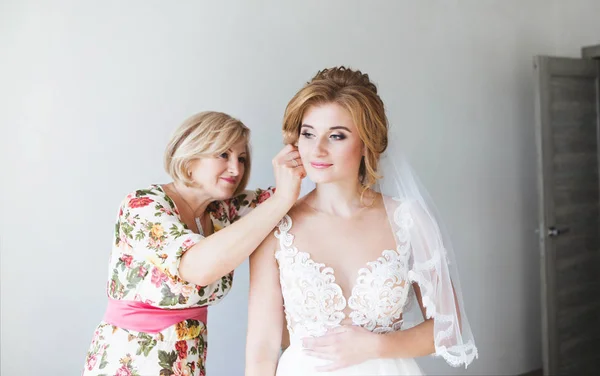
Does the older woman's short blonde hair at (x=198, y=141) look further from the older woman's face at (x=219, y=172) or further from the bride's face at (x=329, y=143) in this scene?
the bride's face at (x=329, y=143)

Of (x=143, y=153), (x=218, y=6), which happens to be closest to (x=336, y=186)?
(x=143, y=153)

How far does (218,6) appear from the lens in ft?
8.78

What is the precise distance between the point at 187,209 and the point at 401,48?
1.80m

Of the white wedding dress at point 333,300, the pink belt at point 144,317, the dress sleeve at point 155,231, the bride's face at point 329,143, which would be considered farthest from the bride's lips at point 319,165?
the pink belt at point 144,317

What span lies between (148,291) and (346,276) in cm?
63

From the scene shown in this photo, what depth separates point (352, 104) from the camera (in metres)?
1.87

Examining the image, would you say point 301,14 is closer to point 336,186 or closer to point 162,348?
point 336,186

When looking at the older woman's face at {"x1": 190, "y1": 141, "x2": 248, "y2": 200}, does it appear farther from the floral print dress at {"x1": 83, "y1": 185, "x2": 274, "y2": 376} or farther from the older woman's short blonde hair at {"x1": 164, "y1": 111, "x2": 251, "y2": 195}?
the floral print dress at {"x1": 83, "y1": 185, "x2": 274, "y2": 376}

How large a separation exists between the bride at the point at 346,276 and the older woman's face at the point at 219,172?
20cm

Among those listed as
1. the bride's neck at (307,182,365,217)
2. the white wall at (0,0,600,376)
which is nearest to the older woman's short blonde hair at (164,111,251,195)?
the bride's neck at (307,182,365,217)

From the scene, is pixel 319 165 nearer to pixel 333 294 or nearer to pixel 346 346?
pixel 333 294

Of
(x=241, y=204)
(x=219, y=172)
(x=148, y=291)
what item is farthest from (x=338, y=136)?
(x=148, y=291)

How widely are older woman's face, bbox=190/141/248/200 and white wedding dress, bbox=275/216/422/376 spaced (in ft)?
0.92

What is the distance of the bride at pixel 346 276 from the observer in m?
1.86
